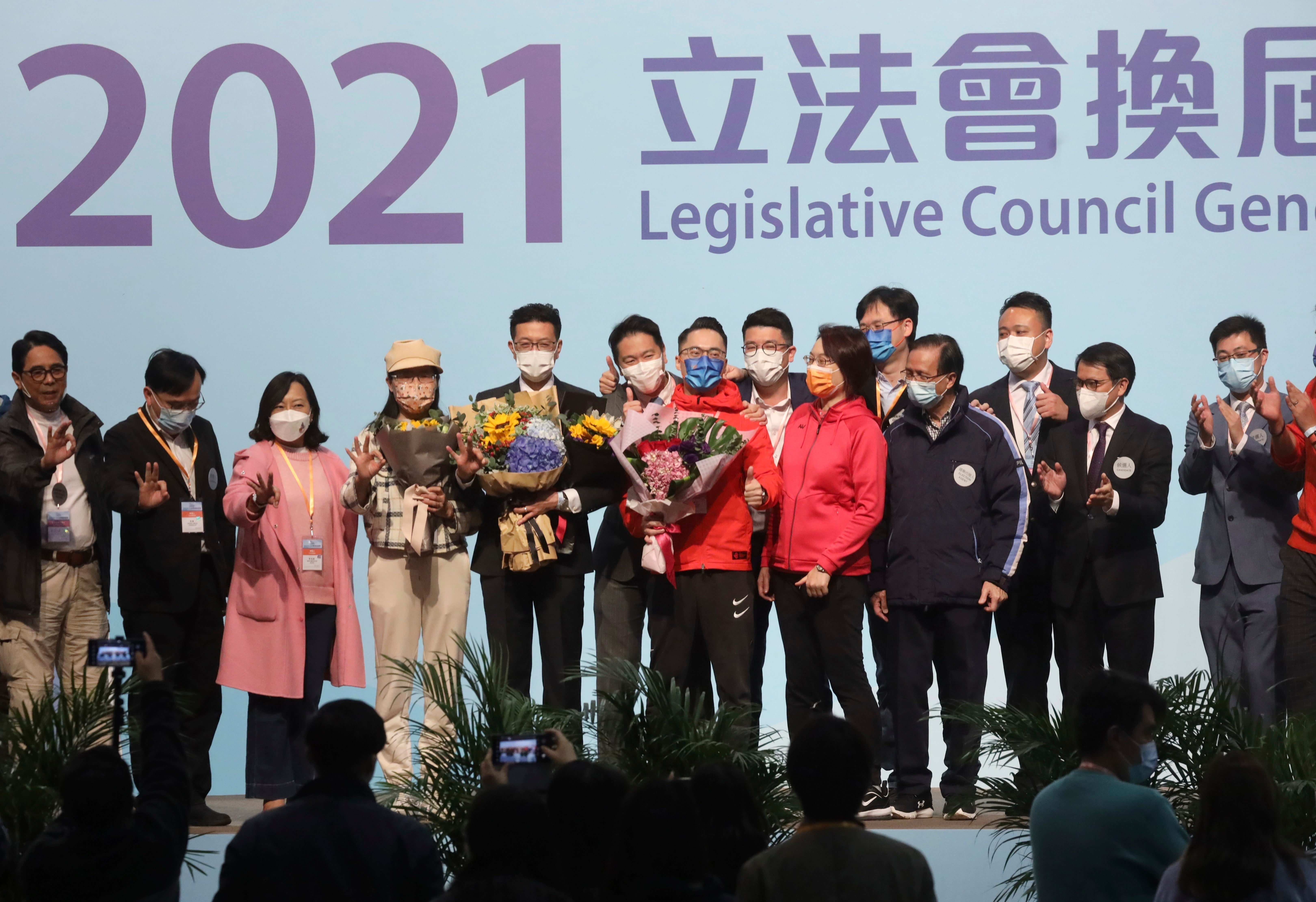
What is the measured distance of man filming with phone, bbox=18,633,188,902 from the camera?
8.20 feet

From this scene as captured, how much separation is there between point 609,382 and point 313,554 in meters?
1.16

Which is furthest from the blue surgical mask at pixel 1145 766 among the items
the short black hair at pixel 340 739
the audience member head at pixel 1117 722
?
the short black hair at pixel 340 739

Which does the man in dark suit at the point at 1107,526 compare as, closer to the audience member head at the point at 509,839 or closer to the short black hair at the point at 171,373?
the short black hair at the point at 171,373

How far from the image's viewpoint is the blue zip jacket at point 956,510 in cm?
459

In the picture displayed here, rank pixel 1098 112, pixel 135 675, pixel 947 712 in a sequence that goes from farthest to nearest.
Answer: pixel 1098 112 → pixel 947 712 → pixel 135 675

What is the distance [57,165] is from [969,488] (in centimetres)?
396

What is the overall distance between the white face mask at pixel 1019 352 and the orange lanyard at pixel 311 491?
2.30 meters

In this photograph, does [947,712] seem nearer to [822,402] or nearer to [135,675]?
[822,402]

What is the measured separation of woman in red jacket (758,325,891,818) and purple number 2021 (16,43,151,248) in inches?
123

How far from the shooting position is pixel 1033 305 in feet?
16.7

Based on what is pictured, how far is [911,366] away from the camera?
4.70 meters

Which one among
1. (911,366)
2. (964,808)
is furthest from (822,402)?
(964,808)

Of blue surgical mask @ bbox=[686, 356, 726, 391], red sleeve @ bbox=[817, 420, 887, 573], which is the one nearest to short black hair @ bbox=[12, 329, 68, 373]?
blue surgical mask @ bbox=[686, 356, 726, 391]

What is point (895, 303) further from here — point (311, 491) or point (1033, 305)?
point (311, 491)
